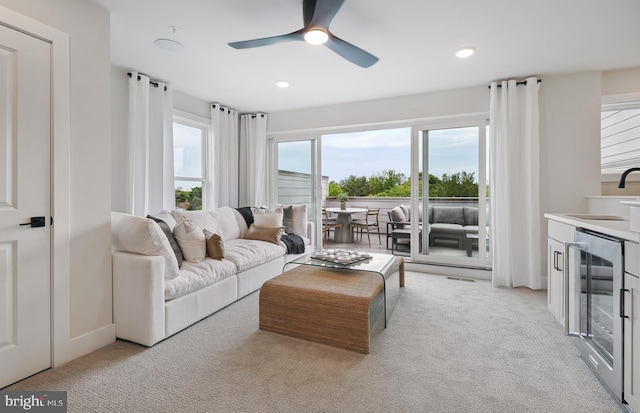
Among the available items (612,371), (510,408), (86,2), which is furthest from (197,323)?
(612,371)

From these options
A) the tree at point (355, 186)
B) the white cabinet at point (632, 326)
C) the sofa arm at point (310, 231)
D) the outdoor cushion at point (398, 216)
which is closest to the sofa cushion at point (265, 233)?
the sofa arm at point (310, 231)

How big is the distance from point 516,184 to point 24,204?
4.48 meters

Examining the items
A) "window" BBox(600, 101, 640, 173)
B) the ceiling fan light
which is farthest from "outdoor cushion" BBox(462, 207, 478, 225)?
the ceiling fan light

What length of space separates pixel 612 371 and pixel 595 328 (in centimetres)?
33

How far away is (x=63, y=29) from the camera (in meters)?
1.93

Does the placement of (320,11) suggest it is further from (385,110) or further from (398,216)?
(398,216)

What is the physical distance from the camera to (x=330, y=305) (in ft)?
7.11

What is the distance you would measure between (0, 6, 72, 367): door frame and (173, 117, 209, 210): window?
2174 millimetres

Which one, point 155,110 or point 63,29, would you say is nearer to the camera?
point 63,29

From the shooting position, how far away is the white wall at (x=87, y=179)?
1.97 meters

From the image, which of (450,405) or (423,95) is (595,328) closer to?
(450,405)

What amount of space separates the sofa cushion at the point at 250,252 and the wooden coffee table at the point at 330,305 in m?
0.68

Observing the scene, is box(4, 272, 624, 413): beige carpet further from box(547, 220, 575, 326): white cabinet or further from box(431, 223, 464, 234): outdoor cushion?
box(431, 223, 464, 234): outdoor cushion

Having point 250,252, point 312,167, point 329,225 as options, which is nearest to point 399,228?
point 329,225
